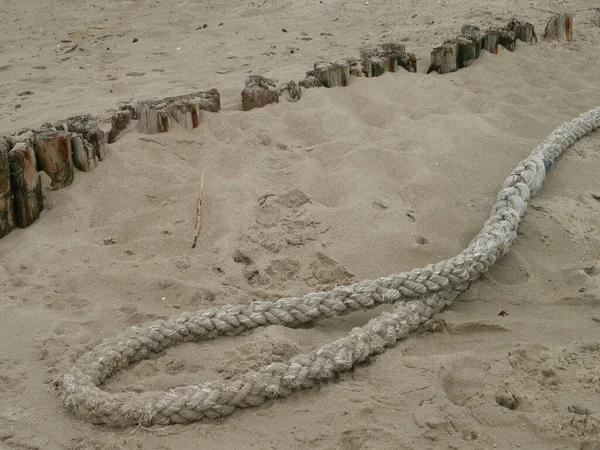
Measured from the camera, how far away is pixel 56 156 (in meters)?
3.88

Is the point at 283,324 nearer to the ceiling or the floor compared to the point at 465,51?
nearer to the floor

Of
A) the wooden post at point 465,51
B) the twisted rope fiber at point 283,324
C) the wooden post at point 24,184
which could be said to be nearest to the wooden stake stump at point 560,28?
the wooden post at point 465,51

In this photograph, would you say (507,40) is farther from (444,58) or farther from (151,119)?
(151,119)

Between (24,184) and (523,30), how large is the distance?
4176mm

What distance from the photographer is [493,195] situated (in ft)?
12.8

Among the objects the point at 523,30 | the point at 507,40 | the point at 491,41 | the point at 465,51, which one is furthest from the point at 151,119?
the point at 523,30

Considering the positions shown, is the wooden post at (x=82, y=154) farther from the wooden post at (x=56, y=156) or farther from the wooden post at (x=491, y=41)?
the wooden post at (x=491, y=41)

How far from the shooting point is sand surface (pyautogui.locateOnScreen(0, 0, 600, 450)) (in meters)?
2.46

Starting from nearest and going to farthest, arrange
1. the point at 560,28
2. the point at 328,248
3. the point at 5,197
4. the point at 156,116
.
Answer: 1. the point at 328,248
2. the point at 5,197
3. the point at 156,116
4. the point at 560,28

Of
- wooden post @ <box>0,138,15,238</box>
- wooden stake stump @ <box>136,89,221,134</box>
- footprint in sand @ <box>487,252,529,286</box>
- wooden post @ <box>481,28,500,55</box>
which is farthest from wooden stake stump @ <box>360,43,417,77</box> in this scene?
wooden post @ <box>0,138,15,238</box>

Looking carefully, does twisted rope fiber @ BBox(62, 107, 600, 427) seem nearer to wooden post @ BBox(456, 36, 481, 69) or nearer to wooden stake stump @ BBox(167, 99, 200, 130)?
wooden stake stump @ BBox(167, 99, 200, 130)

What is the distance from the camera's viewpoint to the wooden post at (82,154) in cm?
396

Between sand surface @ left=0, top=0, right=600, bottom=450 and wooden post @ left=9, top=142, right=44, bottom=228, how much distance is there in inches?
3.0

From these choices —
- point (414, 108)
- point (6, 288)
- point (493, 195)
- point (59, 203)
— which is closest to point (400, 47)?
point (414, 108)
